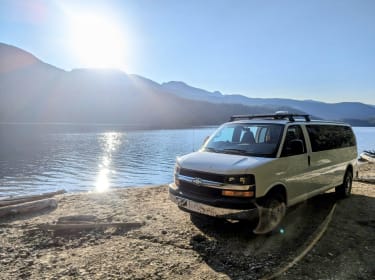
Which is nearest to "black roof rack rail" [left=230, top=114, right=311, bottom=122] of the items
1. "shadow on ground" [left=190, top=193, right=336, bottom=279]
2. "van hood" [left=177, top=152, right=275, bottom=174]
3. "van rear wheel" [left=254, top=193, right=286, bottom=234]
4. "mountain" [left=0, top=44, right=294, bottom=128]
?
"van hood" [left=177, top=152, right=275, bottom=174]

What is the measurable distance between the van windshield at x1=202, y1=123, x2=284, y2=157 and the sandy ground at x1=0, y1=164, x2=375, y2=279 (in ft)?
5.08

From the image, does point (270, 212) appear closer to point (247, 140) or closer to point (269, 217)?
point (269, 217)

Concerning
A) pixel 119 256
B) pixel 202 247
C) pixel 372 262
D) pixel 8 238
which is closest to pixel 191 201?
pixel 202 247

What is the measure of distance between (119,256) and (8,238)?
7.62 ft

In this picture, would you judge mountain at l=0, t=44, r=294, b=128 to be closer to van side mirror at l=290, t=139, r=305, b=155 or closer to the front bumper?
van side mirror at l=290, t=139, r=305, b=155

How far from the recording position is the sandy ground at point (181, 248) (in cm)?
458

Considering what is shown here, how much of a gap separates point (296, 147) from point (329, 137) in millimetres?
2096

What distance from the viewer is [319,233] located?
6230 mm

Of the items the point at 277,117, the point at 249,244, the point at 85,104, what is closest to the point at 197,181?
the point at 249,244

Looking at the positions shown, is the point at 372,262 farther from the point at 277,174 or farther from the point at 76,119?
the point at 76,119

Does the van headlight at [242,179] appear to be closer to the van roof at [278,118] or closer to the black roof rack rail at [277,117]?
the van roof at [278,118]

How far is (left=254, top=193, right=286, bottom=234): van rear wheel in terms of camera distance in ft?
18.6

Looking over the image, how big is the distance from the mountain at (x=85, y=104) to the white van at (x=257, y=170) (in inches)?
5388

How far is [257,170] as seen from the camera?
5.53 meters
